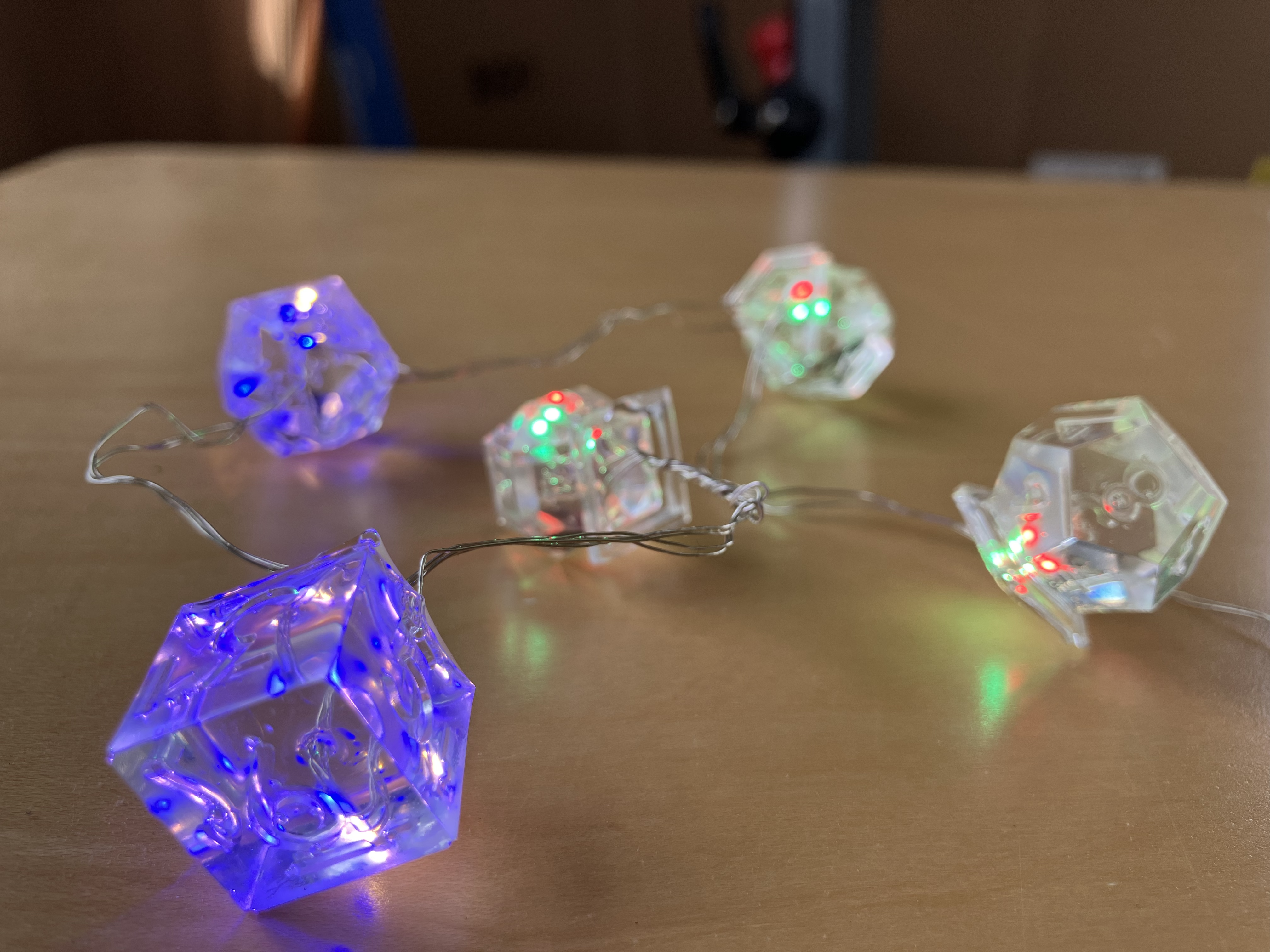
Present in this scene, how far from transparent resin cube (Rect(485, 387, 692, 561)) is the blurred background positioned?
100cm

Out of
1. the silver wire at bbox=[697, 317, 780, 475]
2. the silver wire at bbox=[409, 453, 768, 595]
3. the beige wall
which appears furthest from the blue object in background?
the silver wire at bbox=[409, 453, 768, 595]

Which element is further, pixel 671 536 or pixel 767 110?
pixel 767 110

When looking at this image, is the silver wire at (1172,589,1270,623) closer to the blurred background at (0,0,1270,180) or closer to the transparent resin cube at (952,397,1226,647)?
the transparent resin cube at (952,397,1226,647)

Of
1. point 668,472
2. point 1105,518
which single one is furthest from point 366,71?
point 1105,518

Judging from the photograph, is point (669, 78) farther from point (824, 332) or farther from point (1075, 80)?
point (824, 332)

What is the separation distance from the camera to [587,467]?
1.38ft

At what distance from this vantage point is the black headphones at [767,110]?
1.30 m

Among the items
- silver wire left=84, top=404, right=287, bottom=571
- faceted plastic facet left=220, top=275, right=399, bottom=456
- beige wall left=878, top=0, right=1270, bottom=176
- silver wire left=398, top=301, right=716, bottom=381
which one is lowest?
beige wall left=878, top=0, right=1270, bottom=176

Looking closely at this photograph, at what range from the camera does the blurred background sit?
137 cm

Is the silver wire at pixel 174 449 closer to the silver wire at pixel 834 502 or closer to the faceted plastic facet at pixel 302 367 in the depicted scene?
the faceted plastic facet at pixel 302 367

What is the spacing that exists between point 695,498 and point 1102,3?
67.8 inches

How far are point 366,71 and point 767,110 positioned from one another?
0.73 m

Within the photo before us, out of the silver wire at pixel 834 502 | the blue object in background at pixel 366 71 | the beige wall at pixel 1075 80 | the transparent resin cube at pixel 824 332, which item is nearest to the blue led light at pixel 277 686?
the silver wire at pixel 834 502

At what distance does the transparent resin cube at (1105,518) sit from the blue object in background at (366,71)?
1.50 m
